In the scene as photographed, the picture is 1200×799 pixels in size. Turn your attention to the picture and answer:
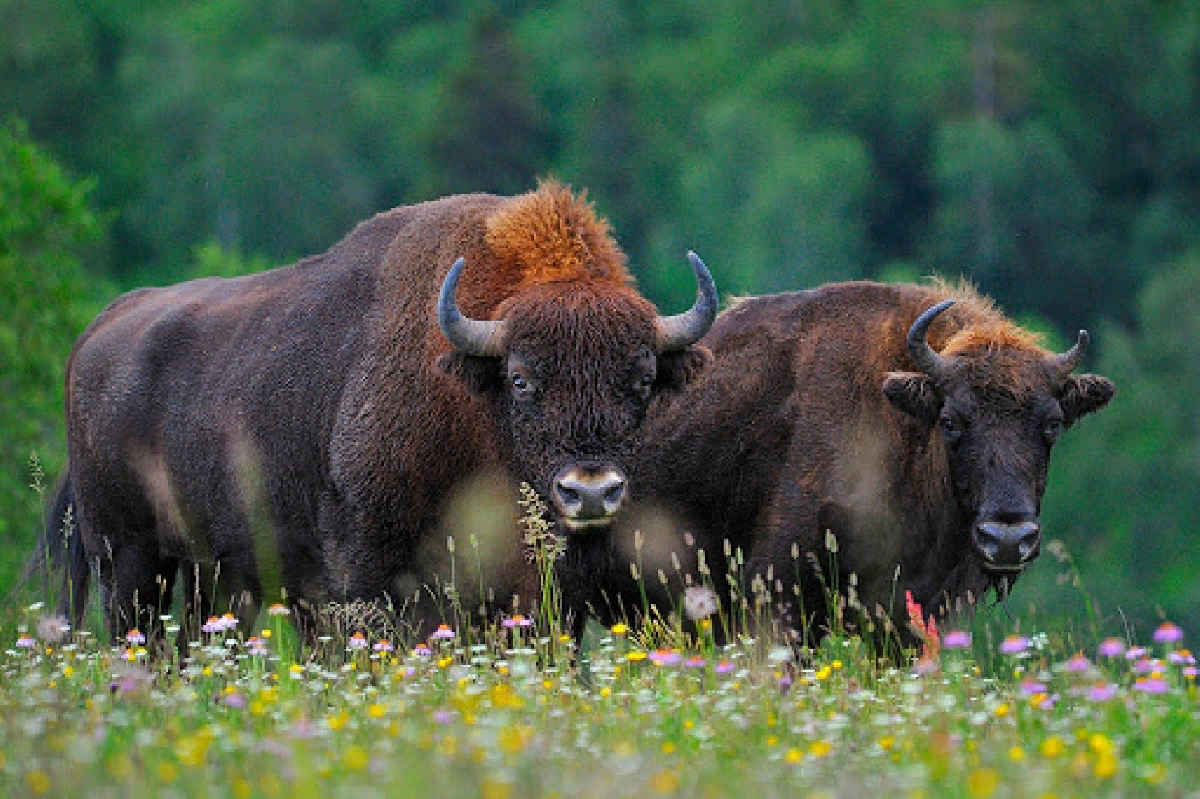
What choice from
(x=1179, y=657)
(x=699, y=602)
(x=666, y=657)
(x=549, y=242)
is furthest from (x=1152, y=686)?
(x=549, y=242)

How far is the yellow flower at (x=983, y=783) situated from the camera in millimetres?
4705

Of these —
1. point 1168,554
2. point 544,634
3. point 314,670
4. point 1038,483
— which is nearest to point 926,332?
point 1038,483

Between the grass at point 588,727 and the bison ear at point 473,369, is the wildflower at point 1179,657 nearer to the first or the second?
the grass at point 588,727

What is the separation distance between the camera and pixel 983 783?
15.5 feet

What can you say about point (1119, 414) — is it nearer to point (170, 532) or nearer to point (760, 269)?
point (760, 269)

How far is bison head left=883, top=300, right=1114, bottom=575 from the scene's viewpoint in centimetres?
963

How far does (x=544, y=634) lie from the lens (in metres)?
9.35

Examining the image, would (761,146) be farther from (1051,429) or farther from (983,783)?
(983,783)

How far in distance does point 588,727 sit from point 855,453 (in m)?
4.52

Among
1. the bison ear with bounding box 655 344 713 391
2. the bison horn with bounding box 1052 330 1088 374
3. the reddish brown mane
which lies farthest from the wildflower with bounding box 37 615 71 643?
the bison horn with bounding box 1052 330 1088 374

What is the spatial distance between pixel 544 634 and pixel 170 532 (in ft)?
9.67

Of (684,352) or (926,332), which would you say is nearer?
(684,352)

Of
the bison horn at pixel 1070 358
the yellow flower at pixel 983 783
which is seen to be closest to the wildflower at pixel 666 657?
the yellow flower at pixel 983 783

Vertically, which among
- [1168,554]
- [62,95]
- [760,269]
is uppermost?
[62,95]
